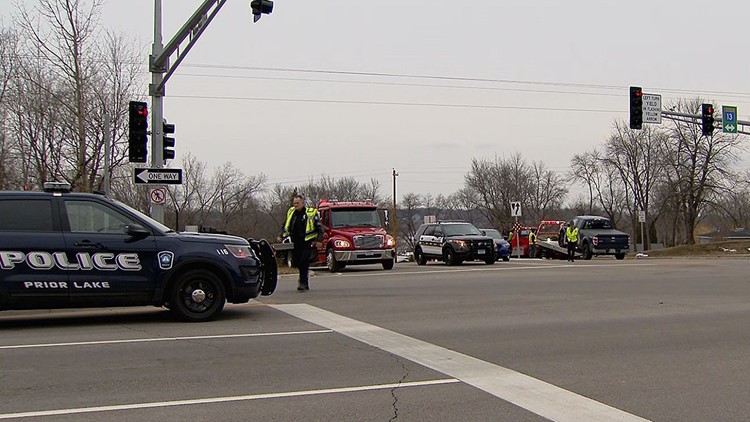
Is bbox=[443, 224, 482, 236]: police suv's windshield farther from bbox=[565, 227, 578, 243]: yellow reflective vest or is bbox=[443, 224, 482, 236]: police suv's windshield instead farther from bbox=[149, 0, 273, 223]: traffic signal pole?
bbox=[149, 0, 273, 223]: traffic signal pole

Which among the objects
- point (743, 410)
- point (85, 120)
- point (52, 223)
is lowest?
point (743, 410)

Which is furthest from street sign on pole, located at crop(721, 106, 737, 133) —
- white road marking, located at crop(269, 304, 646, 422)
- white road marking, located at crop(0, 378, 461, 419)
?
white road marking, located at crop(0, 378, 461, 419)

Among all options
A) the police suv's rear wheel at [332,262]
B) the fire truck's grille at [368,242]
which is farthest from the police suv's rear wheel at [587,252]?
the police suv's rear wheel at [332,262]

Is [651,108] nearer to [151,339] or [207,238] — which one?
[207,238]

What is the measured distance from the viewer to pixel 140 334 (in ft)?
29.8

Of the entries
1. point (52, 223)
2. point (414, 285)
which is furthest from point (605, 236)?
point (52, 223)

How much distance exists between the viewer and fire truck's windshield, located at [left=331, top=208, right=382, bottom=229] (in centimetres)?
2256

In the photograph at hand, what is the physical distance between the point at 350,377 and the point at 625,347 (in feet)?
11.8

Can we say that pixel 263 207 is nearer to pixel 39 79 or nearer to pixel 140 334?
pixel 39 79

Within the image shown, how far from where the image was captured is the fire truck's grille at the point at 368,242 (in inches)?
858

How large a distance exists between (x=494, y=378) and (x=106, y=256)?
5715mm

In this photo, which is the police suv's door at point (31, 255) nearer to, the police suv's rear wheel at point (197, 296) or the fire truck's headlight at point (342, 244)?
the police suv's rear wheel at point (197, 296)

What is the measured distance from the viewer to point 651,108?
30.0m

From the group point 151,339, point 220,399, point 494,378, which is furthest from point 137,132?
point 494,378
